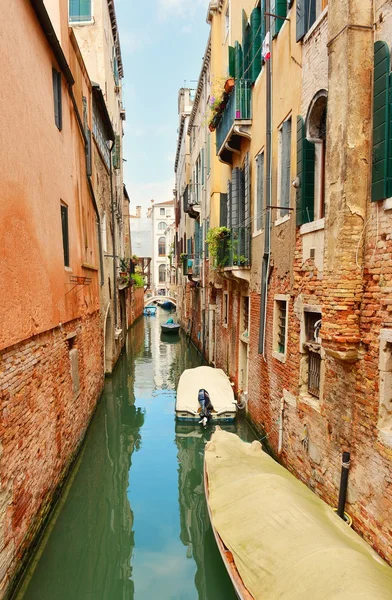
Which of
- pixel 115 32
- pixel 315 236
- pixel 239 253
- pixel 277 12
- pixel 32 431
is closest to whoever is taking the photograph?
pixel 32 431

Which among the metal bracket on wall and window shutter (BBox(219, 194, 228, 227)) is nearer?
the metal bracket on wall

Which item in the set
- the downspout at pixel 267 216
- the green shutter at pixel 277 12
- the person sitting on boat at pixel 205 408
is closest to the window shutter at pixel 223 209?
the downspout at pixel 267 216

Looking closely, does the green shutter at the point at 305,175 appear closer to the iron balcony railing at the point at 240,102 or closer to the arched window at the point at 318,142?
the arched window at the point at 318,142

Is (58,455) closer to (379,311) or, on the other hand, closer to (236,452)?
(236,452)

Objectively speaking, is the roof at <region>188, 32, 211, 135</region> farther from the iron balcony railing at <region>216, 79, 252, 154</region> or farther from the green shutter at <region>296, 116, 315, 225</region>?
the green shutter at <region>296, 116, 315, 225</region>

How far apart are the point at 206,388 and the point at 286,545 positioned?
722 cm

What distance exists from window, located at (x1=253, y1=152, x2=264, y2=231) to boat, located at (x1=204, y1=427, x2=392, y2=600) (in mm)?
5315

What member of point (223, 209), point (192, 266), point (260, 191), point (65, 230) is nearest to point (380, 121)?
point (260, 191)

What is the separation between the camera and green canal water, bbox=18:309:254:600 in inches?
207

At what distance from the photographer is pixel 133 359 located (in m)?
20.3

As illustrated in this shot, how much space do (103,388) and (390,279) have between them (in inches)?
453

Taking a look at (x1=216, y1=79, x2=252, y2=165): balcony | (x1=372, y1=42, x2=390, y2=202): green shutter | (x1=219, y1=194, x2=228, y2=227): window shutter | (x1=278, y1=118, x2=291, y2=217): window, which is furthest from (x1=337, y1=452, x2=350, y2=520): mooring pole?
(x1=219, y1=194, x2=228, y2=227): window shutter

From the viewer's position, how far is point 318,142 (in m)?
6.14

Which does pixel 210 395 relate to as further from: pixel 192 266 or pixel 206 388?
pixel 192 266
